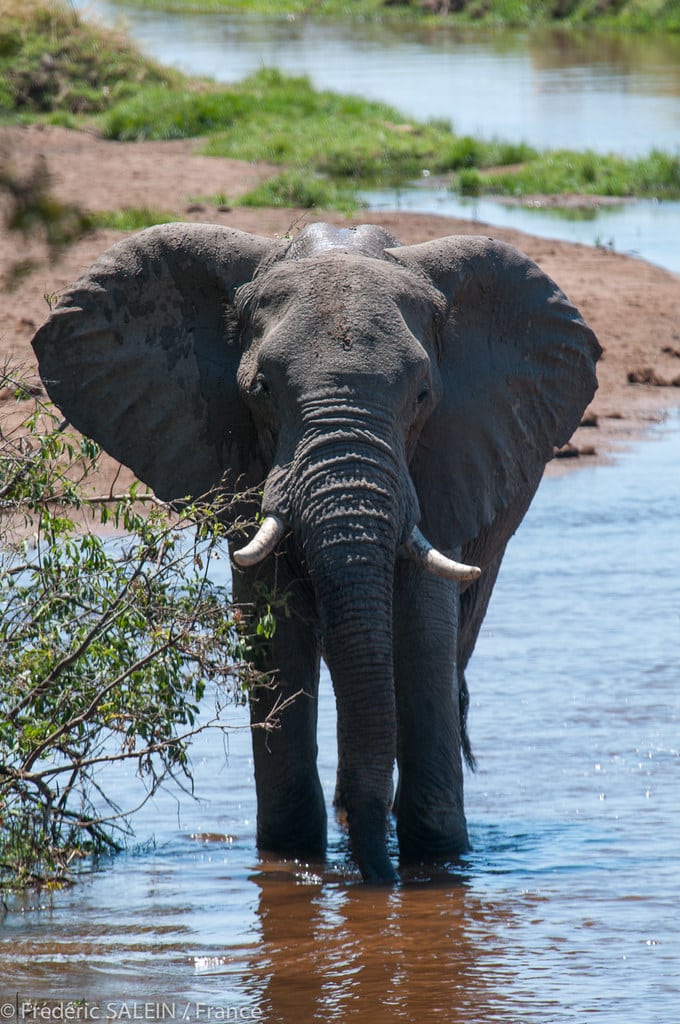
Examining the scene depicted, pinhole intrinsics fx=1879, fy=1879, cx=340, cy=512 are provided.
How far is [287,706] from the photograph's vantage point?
6.34 m

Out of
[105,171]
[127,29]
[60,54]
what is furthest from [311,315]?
[127,29]

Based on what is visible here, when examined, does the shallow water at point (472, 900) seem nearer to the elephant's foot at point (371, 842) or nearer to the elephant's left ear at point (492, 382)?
→ the elephant's foot at point (371, 842)

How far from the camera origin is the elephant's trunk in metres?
5.62

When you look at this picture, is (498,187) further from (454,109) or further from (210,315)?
(210,315)

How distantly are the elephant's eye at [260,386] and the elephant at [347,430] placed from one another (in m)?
0.01

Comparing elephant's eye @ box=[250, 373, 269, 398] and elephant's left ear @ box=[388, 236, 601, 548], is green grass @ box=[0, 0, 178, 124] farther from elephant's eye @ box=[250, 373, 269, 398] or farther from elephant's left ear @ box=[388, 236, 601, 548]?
elephant's eye @ box=[250, 373, 269, 398]

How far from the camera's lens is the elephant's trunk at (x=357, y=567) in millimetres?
5625

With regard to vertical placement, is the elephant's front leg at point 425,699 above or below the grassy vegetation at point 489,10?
below

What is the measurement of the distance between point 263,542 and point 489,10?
2156 inches

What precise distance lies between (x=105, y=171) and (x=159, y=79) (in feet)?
28.4

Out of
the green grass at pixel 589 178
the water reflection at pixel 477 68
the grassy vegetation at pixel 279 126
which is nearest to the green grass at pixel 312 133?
the grassy vegetation at pixel 279 126

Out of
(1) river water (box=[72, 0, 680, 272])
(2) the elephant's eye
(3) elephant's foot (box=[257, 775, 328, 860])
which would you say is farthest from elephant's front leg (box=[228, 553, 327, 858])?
(1) river water (box=[72, 0, 680, 272])

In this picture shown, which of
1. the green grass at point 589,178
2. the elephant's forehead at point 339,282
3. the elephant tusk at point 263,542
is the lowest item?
the elephant tusk at point 263,542

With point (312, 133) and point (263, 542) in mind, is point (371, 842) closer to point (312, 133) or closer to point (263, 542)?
point (263, 542)
